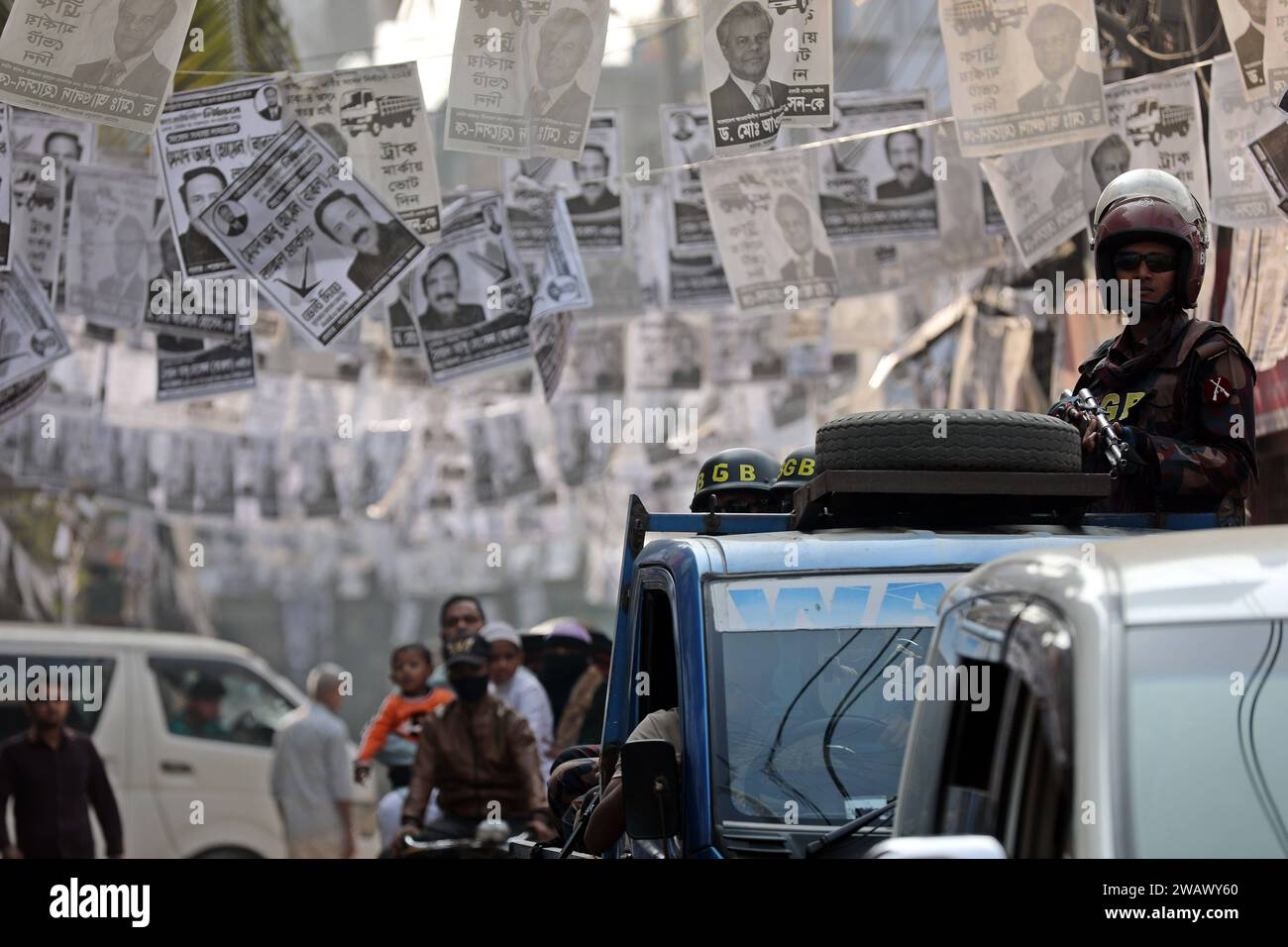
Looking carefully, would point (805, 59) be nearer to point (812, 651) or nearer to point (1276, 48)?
point (1276, 48)

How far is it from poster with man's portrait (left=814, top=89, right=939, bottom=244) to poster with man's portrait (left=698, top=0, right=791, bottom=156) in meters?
1.80

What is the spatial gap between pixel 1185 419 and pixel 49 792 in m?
7.58

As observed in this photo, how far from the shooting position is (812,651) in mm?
3842

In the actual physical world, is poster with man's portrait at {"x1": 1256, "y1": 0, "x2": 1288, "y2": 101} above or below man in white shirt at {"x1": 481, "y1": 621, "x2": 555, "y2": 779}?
above

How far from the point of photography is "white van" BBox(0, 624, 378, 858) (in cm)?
1110

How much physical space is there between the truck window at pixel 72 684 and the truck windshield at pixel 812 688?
7.87 metres

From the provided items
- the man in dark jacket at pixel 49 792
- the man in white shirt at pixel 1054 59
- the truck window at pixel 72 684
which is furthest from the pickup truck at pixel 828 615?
the truck window at pixel 72 684

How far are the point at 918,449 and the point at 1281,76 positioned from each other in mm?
3802

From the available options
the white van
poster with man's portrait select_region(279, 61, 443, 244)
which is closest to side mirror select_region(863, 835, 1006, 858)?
poster with man's portrait select_region(279, 61, 443, 244)

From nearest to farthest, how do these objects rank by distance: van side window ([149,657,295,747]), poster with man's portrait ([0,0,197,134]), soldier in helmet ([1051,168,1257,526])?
soldier in helmet ([1051,168,1257,526])
poster with man's portrait ([0,0,197,134])
van side window ([149,657,295,747])

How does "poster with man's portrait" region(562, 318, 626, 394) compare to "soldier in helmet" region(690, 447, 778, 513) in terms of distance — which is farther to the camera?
"poster with man's portrait" region(562, 318, 626, 394)

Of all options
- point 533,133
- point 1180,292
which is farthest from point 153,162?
point 1180,292

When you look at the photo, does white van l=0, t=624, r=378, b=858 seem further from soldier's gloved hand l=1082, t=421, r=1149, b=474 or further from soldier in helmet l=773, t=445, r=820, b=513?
soldier's gloved hand l=1082, t=421, r=1149, b=474
